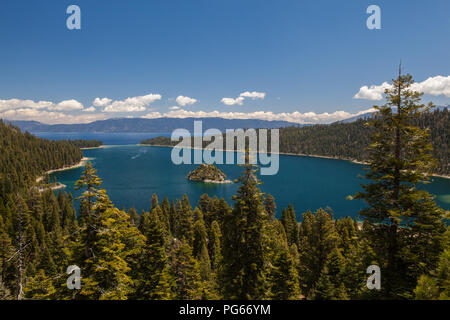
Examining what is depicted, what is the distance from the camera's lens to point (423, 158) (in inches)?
516

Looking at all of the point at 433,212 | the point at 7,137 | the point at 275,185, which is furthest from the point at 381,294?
the point at 7,137

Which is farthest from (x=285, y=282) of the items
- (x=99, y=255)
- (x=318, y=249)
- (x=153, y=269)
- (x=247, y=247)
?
(x=99, y=255)

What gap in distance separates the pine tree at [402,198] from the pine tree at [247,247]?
6059 mm

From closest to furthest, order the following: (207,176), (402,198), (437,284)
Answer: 1. (437,284)
2. (402,198)
3. (207,176)

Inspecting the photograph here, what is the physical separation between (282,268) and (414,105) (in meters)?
17.6

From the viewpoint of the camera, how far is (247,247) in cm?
1560

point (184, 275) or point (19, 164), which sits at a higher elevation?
point (19, 164)

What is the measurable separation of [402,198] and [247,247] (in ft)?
29.8

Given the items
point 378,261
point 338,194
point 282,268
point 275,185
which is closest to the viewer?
point 378,261

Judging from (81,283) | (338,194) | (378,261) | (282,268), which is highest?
(378,261)

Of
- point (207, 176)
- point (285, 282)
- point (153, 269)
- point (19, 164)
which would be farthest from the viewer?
point (207, 176)

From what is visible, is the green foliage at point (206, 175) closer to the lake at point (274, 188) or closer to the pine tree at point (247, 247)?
the lake at point (274, 188)

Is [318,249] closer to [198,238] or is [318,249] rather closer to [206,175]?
[198,238]
